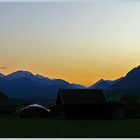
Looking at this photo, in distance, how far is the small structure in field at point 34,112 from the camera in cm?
2164

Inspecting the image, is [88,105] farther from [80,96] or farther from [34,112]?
[34,112]

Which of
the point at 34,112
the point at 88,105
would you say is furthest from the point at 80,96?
the point at 34,112

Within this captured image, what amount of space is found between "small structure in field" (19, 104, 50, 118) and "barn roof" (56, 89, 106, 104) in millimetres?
1044

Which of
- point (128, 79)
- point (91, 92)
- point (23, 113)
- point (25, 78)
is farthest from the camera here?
point (25, 78)

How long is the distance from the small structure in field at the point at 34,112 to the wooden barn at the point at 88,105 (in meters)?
0.85

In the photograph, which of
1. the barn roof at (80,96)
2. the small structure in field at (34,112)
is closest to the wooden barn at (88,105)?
the barn roof at (80,96)

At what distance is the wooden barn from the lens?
843 inches

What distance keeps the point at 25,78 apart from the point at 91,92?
8581 centimetres

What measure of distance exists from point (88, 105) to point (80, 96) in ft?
3.64

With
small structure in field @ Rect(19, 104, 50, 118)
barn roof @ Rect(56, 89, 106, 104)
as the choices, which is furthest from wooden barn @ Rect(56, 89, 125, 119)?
small structure in field @ Rect(19, 104, 50, 118)

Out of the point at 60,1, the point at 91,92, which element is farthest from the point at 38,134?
the point at 91,92

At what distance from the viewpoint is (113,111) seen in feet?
72.3

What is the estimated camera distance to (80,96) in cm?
2272

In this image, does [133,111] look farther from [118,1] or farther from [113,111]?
[118,1]
